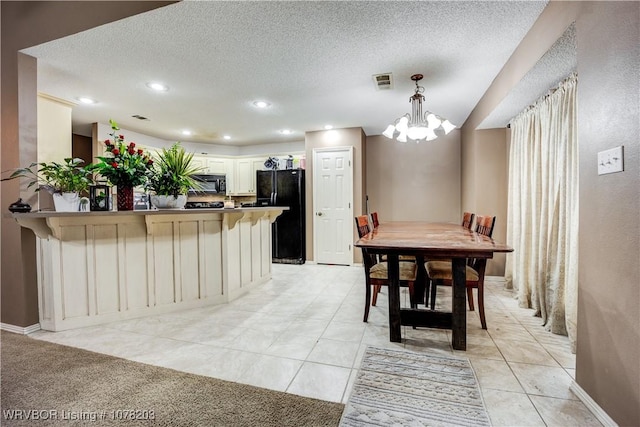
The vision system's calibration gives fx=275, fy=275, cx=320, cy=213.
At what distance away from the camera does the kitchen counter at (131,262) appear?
2324mm

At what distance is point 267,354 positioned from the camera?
194 centimetres

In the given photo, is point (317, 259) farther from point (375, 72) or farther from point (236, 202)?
point (375, 72)

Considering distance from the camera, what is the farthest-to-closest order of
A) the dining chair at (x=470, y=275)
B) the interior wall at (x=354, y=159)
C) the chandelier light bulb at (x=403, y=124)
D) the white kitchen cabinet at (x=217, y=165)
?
the white kitchen cabinet at (x=217, y=165) → the interior wall at (x=354, y=159) → the chandelier light bulb at (x=403, y=124) → the dining chair at (x=470, y=275)

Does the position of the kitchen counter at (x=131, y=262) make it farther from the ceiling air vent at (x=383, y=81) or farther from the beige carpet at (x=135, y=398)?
the ceiling air vent at (x=383, y=81)

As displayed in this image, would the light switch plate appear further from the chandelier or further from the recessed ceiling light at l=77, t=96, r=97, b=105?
the recessed ceiling light at l=77, t=96, r=97, b=105

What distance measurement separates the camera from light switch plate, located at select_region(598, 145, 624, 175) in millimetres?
1188

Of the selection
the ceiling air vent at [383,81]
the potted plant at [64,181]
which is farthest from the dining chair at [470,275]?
the potted plant at [64,181]

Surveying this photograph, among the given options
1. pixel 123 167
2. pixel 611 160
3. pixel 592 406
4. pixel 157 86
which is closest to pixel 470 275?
pixel 592 406

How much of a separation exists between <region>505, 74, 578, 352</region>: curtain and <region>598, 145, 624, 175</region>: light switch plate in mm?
922

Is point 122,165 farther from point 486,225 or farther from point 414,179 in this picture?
point 414,179

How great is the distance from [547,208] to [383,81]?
199 cm

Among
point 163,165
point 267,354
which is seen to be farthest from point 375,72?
point 267,354

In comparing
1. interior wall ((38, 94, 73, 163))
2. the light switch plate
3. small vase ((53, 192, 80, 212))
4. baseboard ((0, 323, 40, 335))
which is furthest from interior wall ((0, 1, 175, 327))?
the light switch plate

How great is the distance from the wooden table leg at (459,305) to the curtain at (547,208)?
0.76 meters
